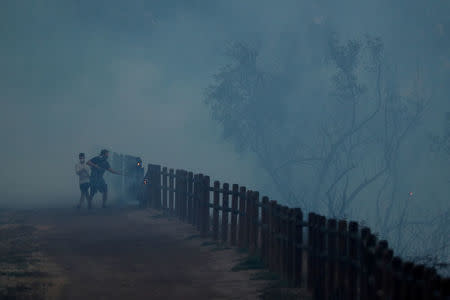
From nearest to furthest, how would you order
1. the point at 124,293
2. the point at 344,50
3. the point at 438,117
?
the point at 124,293 → the point at 344,50 → the point at 438,117

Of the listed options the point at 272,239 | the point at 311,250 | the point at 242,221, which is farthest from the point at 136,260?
the point at 311,250

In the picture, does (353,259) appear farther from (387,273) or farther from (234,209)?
(234,209)

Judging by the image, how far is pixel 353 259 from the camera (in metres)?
7.08

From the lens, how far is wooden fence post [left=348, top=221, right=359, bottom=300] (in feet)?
23.0

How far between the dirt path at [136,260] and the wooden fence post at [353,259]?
199 centimetres

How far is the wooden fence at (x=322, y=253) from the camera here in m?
5.51

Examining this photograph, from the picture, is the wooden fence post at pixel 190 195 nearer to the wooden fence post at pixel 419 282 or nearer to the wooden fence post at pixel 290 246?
the wooden fence post at pixel 290 246

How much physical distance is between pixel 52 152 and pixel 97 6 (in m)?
30.1

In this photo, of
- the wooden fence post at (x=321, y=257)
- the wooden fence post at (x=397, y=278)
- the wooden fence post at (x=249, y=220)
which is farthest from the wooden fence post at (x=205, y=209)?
the wooden fence post at (x=397, y=278)

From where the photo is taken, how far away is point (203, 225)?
48.1 feet

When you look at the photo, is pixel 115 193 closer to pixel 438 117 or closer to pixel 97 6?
pixel 438 117

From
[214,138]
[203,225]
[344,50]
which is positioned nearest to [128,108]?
[214,138]

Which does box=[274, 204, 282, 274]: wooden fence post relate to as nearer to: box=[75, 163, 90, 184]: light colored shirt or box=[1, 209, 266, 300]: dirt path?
box=[1, 209, 266, 300]: dirt path

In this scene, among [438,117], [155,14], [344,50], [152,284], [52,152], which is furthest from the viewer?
[155,14]
